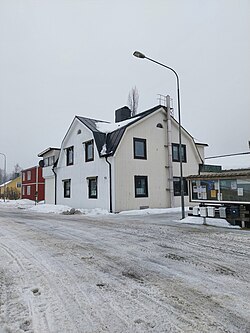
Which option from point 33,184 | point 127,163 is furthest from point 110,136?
point 33,184

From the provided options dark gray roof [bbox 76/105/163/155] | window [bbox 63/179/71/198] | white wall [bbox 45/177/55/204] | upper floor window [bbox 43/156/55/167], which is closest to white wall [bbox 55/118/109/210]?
window [bbox 63/179/71/198]

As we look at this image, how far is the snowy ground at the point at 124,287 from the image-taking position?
9.66 ft

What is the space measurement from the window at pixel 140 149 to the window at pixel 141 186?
1.58 m

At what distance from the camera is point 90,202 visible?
67.4 ft

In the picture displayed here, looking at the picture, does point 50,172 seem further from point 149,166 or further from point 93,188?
point 149,166

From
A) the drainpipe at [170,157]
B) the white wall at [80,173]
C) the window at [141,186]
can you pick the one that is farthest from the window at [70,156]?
the drainpipe at [170,157]

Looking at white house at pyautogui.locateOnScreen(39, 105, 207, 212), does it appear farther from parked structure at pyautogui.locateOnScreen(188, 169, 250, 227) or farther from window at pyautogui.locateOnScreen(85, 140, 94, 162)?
parked structure at pyautogui.locateOnScreen(188, 169, 250, 227)

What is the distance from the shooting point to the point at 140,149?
20172 mm

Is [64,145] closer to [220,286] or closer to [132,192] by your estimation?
[132,192]

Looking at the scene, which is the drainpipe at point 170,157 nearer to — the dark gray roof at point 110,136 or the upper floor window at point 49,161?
the dark gray roof at point 110,136

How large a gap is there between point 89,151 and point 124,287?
17.8 m

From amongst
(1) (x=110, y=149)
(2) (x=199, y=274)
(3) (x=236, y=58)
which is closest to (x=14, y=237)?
(2) (x=199, y=274)

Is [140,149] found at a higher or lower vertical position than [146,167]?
higher

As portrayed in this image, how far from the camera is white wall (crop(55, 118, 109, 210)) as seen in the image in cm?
1928
